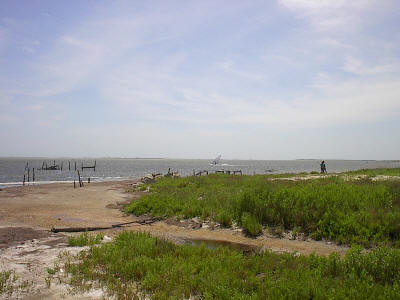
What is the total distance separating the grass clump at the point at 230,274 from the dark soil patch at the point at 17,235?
3575mm

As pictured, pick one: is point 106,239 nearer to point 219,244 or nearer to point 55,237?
point 55,237

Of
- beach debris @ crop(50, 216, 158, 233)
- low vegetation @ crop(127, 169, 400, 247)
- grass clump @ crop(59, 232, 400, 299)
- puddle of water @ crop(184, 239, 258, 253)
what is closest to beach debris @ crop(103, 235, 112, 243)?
beach debris @ crop(50, 216, 158, 233)

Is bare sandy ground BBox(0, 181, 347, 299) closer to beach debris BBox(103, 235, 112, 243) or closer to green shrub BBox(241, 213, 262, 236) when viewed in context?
green shrub BBox(241, 213, 262, 236)

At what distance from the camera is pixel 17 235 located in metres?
11.7

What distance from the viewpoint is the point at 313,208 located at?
512 inches

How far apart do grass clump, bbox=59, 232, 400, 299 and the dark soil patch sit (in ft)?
11.7

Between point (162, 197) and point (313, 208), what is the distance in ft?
31.0

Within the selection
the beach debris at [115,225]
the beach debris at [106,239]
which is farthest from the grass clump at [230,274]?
the beach debris at [115,225]

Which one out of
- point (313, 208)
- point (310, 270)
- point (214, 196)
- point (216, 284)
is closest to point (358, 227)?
point (313, 208)

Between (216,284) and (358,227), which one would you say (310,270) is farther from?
(358,227)

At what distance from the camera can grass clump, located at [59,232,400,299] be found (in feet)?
19.9

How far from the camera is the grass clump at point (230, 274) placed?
238 inches

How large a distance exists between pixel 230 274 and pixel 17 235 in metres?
9.11

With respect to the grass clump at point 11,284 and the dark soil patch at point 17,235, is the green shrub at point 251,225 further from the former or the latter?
the grass clump at point 11,284
